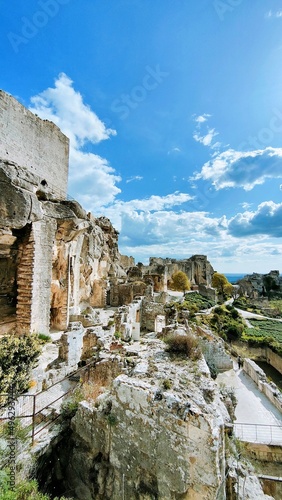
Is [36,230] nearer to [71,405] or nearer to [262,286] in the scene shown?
[71,405]

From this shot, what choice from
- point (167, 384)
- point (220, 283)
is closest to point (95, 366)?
point (167, 384)

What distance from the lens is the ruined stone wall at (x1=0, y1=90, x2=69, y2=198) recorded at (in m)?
13.5

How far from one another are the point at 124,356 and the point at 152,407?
2.30 m

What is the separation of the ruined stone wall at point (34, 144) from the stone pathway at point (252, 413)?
16.7 m

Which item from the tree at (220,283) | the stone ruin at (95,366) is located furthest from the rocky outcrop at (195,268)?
the stone ruin at (95,366)

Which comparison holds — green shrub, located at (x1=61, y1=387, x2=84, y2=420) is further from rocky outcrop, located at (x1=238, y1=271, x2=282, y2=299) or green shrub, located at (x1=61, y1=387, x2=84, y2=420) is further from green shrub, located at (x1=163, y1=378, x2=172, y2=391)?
rocky outcrop, located at (x1=238, y1=271, x2=282, y2=299)

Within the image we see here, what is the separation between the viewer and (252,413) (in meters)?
10.6

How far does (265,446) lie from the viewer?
8.13 m

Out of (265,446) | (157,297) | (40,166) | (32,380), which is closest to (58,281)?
(40,166)

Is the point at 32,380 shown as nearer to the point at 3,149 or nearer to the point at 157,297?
the point at 3,149

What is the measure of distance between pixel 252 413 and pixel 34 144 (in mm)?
20190

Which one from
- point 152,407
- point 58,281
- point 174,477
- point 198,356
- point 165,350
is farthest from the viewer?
point 58,281

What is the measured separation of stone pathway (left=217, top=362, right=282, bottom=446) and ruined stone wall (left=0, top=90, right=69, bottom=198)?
1671cm

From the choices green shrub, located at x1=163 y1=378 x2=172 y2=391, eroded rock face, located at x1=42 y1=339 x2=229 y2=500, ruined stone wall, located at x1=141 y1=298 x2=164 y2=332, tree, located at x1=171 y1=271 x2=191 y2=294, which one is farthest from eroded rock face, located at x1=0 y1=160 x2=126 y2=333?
tree, located at x1=171 y1=271 x2=191 y2=294
